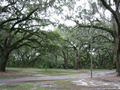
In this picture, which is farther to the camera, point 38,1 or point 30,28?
point 30,28

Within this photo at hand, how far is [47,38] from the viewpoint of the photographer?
17156mm

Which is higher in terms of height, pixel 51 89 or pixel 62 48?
pixel 62 48

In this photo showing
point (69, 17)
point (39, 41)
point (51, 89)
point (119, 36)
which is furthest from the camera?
point (39, 41)

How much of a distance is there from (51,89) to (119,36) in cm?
1006

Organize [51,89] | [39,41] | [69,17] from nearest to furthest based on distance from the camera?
[51,89], [69,17], [39,41]

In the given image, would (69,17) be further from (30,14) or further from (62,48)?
(62,48)

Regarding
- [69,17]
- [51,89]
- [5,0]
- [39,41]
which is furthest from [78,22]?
[51,89]

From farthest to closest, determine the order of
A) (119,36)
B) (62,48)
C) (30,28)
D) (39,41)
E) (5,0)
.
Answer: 1. (62,48)
2. (39,41)
3. (30,28)
4. (119,36)
5. (5,0)

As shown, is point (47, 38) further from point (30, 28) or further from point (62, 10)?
point (62, 10)

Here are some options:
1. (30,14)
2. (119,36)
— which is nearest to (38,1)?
(30,14)

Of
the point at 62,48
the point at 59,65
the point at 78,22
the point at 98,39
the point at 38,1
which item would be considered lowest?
the point at 59,65

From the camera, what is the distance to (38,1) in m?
11.9

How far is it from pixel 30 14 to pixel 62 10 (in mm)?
3426

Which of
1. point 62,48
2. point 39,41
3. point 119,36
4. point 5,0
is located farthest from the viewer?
point 62,48
